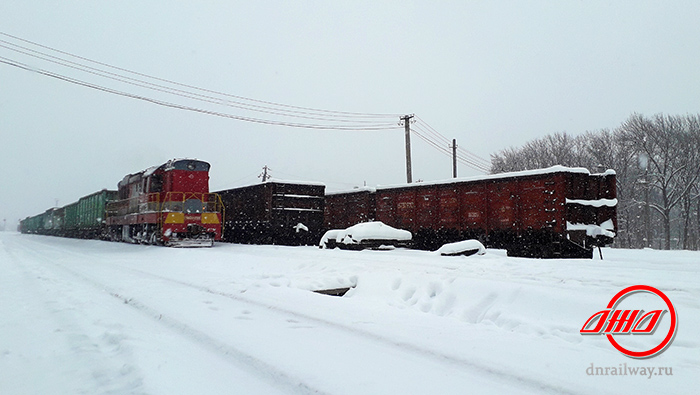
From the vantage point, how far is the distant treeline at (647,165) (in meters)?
35.1

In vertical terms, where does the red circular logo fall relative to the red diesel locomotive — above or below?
below

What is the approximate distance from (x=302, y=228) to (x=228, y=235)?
20.0ft

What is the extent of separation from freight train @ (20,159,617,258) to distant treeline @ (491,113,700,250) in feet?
72.6

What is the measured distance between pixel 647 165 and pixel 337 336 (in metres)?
42.6

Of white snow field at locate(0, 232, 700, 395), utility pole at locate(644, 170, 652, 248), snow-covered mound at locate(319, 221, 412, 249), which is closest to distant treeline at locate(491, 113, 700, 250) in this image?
utility pole at locate(644, 170, 652, 248)

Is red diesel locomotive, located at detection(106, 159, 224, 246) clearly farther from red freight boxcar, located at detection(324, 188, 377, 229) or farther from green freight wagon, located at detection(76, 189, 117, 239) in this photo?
green freight wagon, located at detection(76, 189, 117, 239)

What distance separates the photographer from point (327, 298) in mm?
5727

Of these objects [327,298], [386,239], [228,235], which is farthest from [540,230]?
[228,235]

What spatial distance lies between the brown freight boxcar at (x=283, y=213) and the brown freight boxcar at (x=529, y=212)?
19.4 ft

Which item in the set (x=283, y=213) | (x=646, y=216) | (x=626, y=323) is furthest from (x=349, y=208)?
(x=646, y=216)

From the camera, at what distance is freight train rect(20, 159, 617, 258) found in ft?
38.9

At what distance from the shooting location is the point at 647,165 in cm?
3684

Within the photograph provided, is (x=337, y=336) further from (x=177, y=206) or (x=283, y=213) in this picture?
(x=177, y=206)

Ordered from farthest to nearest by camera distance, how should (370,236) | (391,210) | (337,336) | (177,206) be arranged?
(177,206)
(391,210)
(370,236)
(337,336)
